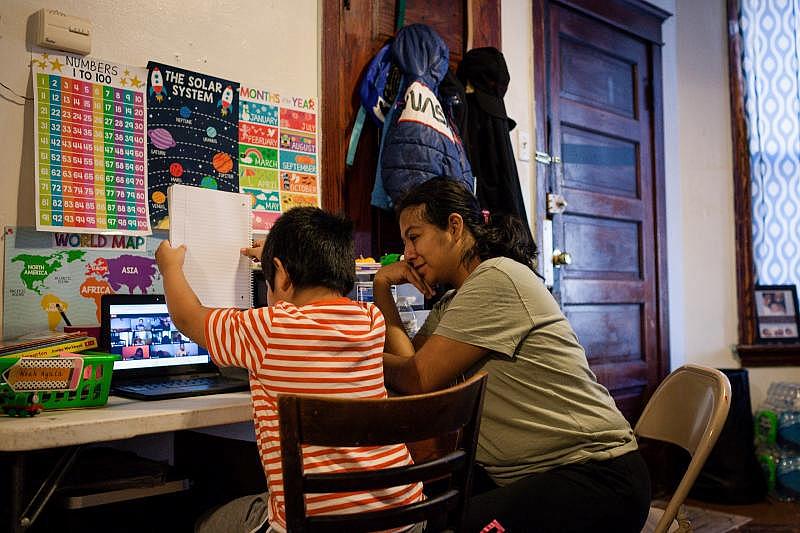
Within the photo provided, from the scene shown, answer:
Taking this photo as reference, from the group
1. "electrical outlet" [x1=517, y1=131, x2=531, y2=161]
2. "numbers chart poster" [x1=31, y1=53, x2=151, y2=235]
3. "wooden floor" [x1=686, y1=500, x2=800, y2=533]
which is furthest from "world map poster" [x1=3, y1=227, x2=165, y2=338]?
"wooden floor" [x1=686, y1=500, x2=800, y2=533]

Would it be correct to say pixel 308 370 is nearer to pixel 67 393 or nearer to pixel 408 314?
pixel 67 393

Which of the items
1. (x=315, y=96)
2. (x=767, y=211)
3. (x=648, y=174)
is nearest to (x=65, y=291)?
(x=315, y=96)

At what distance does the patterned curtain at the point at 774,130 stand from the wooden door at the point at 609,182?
0.58 meters

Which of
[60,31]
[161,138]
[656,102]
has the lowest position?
[161,138]

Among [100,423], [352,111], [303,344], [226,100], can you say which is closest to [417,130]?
[352,111]

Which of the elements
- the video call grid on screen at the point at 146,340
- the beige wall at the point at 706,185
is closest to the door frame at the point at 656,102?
the beige wall at the point at 706,185

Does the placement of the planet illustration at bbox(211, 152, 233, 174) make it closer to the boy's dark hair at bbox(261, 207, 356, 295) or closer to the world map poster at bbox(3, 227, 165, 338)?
the world map poster at bbox(3, 227, 165, 338)

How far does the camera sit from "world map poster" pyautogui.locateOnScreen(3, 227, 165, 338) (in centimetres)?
186

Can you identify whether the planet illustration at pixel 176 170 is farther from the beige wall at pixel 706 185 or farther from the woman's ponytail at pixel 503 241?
the beige wall at pixel 706 185

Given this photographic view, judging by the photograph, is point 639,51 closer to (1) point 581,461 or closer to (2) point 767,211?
(2) point 767,211

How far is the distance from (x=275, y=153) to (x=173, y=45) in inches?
17.3

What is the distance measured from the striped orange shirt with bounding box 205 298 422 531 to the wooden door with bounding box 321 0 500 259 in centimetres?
132

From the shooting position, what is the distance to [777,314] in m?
4.10

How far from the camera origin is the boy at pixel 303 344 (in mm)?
1257
